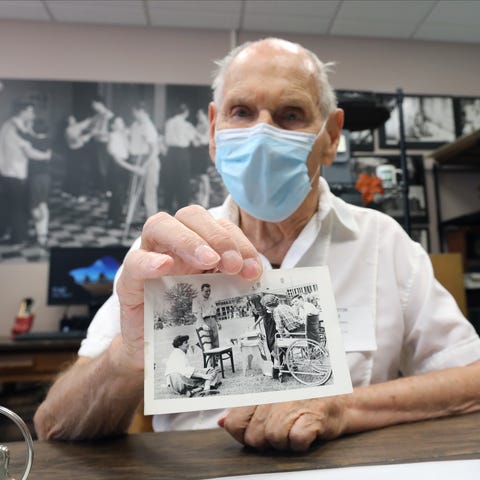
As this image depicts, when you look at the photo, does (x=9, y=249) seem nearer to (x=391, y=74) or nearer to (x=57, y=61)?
(x=57, y=61)

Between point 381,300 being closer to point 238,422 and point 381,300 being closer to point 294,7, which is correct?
point 238,422

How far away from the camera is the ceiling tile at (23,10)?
6.49 ft

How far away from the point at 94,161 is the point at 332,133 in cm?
169

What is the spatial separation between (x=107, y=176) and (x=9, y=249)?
639 millimetres

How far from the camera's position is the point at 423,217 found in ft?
7.72

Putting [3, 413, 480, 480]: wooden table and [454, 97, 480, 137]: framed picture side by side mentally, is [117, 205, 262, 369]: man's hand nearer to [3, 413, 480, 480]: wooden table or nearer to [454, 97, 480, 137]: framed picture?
[3, 413, 480, 480]: wooden table

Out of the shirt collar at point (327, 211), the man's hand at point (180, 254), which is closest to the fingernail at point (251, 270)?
the man's hand at point (180, 254)

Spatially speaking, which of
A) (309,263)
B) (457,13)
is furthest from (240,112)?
(457,13)

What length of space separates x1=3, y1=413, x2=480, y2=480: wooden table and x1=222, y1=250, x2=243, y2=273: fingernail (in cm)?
20

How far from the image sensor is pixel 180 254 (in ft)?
1.37

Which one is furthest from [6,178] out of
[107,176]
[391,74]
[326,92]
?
[391,74]

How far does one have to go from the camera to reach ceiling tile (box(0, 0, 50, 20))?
6.49ft

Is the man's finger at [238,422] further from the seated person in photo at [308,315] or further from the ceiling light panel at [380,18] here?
the ceiling light panel at [380,18]

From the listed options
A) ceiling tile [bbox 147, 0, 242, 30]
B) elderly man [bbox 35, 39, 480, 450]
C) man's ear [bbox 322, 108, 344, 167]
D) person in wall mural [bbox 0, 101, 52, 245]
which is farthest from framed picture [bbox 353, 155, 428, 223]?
person in wall mural [bbox 0, 101, 52, 245]
